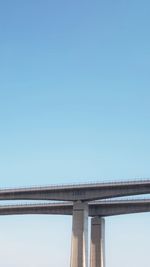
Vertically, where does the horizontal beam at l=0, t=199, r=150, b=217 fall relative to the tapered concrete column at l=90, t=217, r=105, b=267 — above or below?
above

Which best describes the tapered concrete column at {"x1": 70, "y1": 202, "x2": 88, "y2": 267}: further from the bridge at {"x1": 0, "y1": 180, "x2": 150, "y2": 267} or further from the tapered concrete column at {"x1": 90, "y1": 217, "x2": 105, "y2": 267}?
the tapered concrete column at {"x1": 90, "y1": 217, "x2": 105, "y2": 267}

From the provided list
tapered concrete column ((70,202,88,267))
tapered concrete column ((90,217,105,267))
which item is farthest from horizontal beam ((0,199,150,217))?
tapered concrete column ((70,202,88,267))

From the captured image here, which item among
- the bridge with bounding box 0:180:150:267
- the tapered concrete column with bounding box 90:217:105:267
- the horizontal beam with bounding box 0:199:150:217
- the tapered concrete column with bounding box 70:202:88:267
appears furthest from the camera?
the tapered concrete column with bounding box 90:217:105:267

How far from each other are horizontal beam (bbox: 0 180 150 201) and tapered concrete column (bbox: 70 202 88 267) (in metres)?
2.21

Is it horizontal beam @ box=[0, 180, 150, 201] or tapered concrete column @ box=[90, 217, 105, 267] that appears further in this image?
tapered concrete column @ box=[90, 217, 105, 267]

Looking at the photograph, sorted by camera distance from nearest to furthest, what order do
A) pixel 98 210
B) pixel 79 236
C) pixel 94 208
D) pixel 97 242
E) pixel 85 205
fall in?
pixel 79 236 → pixel 85 205 → pixel 97 242 → pixel 98 210 → pixel 94 208

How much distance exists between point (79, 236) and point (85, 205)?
249 inches

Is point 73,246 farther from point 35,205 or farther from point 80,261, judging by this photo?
point 35,205

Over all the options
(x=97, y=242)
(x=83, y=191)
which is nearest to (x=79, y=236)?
(x=83, y=191)

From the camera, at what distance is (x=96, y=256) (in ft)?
306

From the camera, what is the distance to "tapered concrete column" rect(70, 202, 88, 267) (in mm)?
85200

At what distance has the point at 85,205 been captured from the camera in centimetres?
9000

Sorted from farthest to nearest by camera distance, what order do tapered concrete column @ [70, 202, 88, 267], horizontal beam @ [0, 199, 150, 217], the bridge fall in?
horizontal beam @ [0, 199, 150, 217]
the bridge
tapered concrete column @ [70, 202, 88, 267]

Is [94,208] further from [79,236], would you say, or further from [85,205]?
[79,236]
